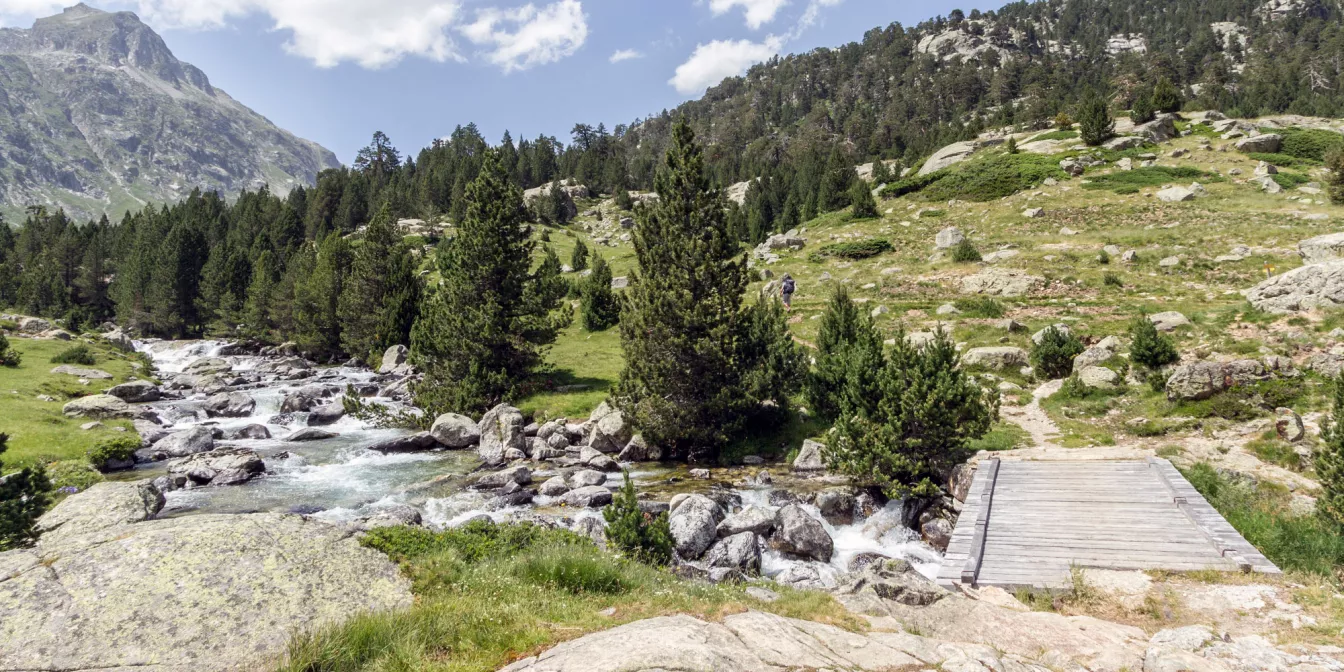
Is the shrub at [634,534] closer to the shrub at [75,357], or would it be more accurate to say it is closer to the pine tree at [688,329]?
the pine tree at [688,329]

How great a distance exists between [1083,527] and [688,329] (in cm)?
1598

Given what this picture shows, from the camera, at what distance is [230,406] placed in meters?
35.0

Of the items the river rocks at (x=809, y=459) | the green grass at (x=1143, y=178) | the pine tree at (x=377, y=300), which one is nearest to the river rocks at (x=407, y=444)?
the river rocks at (x=809, y=459)

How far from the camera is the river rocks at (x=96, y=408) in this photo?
29.2 m

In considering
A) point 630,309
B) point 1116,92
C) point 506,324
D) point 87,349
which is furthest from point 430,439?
point 1116,92

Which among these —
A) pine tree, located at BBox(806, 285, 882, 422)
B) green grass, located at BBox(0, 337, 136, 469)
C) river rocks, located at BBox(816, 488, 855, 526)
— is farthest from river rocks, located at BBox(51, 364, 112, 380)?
river rocks, located at BBox(816, 488, 855, 526)

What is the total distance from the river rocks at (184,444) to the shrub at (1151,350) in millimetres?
40881

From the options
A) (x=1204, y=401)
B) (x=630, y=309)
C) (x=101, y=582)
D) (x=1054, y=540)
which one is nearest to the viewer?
(x=101, y=582)

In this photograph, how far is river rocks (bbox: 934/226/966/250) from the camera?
181ft

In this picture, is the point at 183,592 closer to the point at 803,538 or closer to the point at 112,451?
the point at 803,538

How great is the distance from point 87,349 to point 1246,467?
66.5 m

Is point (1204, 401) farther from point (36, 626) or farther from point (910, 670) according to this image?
point (36, 626)

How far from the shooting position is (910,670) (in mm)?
6387

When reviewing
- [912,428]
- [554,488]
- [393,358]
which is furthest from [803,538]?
[393,358]
